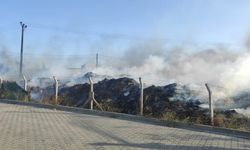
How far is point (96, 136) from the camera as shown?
11.4m

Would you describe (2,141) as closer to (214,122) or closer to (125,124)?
(125,124)

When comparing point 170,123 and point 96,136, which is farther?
point 170,123

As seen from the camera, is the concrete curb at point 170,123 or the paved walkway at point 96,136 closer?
the paved walkway at point 96,136

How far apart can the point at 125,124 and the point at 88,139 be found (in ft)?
11.6

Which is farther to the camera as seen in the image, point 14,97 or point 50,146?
point 14,97

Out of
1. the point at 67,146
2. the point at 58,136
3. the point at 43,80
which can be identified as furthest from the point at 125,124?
the point at 43,80

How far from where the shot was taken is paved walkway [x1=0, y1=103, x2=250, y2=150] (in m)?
10.1

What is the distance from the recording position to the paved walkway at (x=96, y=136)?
10.1m

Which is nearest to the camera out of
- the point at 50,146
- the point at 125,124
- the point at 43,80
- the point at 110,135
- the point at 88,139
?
the point at 50,146

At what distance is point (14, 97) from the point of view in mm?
24078

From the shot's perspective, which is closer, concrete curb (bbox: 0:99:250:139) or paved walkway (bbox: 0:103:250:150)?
paved walkway (bbox: 0:103:250:150)

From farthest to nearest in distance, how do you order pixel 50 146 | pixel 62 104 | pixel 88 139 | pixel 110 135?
1. pixel 62 104
2. pixel 110 135
3. pixel 88 139
4. pixel 50 146

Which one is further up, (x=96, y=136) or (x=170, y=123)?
(x=170, y=123)

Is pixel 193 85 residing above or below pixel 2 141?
above
